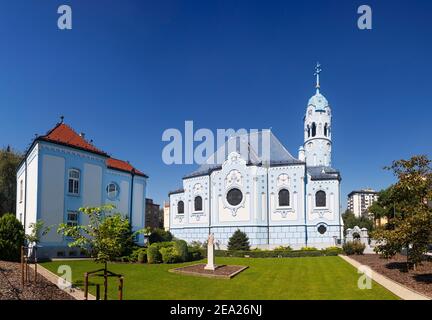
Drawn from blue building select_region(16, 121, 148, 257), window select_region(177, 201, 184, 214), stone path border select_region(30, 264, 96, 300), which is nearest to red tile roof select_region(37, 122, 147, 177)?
blue building select_region(16, 121, 148, 257)

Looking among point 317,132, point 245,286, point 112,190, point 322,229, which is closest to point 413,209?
point 245,286

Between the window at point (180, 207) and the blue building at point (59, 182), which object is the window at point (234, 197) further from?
the blue building at point (59, 182)

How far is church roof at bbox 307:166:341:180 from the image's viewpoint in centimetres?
4475

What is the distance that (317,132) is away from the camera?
5478 centimetres

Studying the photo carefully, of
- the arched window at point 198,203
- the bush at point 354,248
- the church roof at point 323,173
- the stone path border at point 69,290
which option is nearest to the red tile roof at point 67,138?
the stone path border at point 69,290

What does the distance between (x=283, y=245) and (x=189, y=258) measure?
19.1 metres

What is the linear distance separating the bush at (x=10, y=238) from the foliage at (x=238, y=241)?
83.0 feet

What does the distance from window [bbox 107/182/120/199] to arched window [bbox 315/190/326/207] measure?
2566 centimetres

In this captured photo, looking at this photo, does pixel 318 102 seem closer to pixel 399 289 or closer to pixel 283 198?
pixel 283 198

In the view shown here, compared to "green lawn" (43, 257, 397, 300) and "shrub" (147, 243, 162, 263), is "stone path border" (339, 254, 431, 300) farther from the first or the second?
"shrub" (147, 243, 162, 263)

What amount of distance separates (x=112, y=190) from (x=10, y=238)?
1350cm

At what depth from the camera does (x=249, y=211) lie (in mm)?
44219

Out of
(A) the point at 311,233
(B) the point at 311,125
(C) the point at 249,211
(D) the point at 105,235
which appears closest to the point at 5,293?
(D) the point at 105,235
